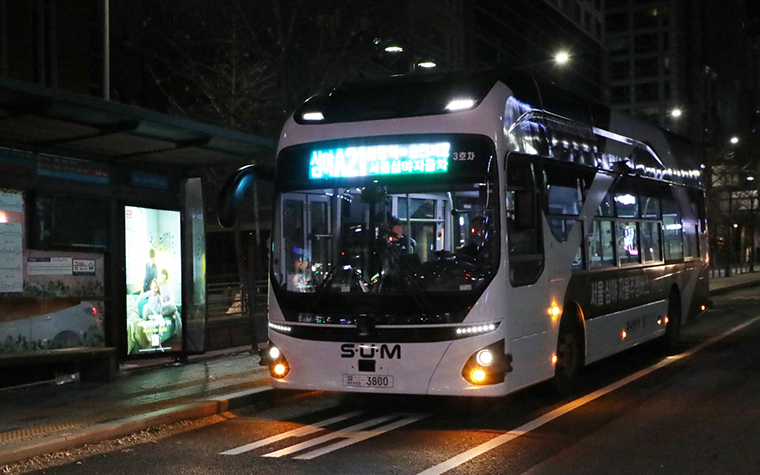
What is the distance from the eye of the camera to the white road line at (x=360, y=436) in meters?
8.40

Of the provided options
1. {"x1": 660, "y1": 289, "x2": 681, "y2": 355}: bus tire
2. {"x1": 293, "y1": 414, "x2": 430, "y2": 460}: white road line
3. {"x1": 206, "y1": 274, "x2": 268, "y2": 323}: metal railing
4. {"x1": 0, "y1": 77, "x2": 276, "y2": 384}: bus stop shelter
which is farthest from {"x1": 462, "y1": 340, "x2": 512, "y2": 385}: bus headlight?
{"x1": 206, "y1": 274, "x2": 268, "y2": 323}: metal railing

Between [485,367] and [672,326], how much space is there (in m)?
7.72

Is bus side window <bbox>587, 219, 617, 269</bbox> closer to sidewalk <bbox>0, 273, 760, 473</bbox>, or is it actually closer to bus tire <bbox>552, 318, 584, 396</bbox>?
bus tire <bbox>552, 318, 584, 396</bbox>

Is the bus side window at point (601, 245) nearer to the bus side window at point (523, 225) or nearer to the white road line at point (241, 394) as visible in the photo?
the bus side window at point (523, 225)

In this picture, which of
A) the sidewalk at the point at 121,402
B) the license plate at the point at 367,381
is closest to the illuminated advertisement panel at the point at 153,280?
the sidewalk at the point at 121,402

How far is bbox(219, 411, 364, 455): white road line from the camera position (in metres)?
8.67

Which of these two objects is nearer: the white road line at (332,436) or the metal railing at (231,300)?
the white road line at (332,436)

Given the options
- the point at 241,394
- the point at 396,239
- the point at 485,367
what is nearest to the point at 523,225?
the point at 396,239

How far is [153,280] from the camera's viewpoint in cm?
1388

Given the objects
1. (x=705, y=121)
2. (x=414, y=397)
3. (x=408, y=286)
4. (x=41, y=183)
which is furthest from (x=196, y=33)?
(x=705, y=121)

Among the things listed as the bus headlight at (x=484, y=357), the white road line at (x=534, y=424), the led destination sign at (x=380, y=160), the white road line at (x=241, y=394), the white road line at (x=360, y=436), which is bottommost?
the white road line at (x=360, y=436)

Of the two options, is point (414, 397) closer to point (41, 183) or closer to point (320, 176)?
point (320, 176)

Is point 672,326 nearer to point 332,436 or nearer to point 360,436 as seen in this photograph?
point 360,436

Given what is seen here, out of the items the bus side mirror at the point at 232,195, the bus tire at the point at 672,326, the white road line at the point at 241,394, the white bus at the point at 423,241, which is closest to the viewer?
the white bus at the point at 423,241
